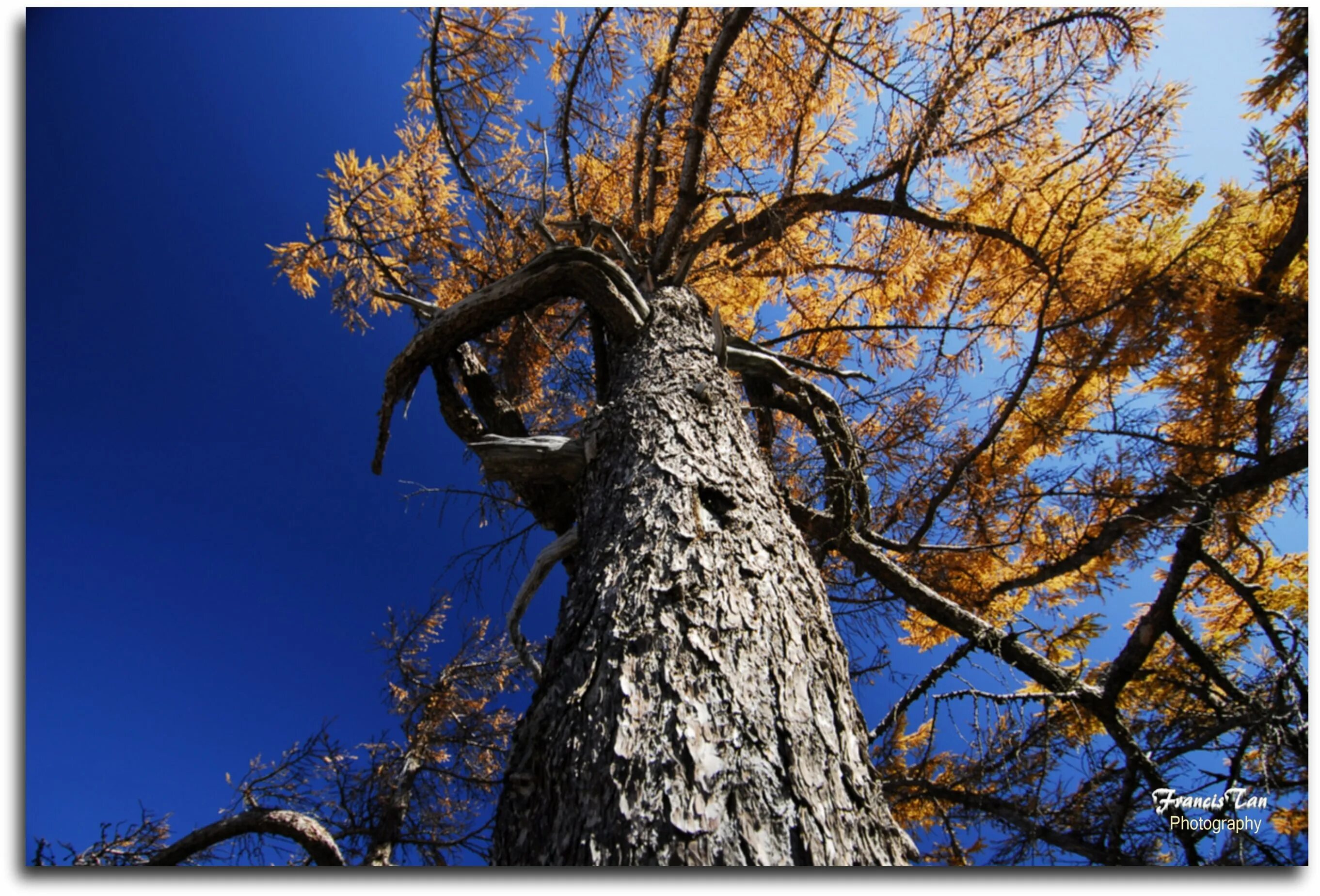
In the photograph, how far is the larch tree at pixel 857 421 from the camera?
81cm

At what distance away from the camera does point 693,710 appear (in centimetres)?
72

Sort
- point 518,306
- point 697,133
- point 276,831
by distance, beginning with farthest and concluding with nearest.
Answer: point 697,133
point 276,831
point 518,306

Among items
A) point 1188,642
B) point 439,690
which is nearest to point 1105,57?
point 1188,642

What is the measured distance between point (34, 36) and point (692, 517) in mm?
2235

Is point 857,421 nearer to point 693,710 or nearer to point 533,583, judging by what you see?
point 533,583

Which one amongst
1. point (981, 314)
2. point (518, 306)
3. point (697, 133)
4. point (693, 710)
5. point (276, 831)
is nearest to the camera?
point (693, 710)

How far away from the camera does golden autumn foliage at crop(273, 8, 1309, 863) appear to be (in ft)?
5.68

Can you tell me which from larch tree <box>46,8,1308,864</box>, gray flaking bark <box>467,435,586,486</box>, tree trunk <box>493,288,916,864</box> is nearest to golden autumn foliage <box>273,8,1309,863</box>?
larch tree <box>46,8,1308,864</box>

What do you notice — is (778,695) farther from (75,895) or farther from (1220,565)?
(1220,565)

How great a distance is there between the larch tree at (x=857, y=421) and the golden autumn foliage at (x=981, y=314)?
18mm

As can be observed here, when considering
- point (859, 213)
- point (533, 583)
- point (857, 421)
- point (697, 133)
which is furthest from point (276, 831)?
point (859, 213)

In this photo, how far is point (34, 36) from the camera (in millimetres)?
Answer: 1556

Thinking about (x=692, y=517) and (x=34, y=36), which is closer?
(x=692, y=517)

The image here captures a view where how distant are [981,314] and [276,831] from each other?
417cm
